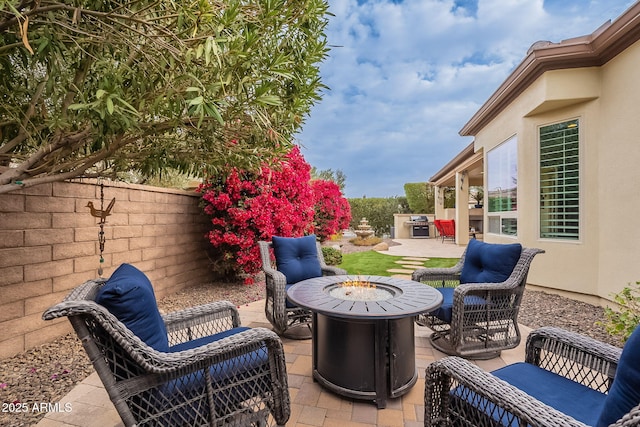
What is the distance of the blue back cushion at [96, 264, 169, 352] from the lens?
57.8 inches

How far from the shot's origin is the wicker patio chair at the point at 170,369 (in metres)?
1.40

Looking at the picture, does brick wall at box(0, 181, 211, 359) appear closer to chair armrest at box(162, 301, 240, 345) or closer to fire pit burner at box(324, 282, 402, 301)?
chair armrest at box(162, 301, 240, 345)

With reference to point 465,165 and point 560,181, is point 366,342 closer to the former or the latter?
point 560,181

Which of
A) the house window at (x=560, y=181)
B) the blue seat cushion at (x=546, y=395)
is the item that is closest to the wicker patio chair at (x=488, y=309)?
the blue seat cushion at (x=546, y=395)

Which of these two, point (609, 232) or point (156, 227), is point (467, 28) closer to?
point (609, 232)

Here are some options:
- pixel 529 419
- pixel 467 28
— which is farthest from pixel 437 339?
pixel 467 28

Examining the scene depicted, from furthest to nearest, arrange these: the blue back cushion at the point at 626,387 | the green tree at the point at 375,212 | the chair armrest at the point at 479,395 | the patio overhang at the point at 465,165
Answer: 1. the green tree at the point at 375,212
2. the patio overhang at the point at 465,165
3. the chair armrest at the point at 479,395
4. the blue back cushion at the point at 626,387

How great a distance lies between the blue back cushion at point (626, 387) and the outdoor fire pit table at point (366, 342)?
1099 millimetres

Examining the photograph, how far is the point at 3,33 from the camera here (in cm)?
189

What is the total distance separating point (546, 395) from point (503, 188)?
19.5ft

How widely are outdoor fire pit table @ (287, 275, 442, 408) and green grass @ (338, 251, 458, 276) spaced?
4.47 meters

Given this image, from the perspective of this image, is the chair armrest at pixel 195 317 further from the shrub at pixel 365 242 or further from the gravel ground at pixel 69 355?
the shrub at pixel 365 242

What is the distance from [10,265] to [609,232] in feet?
23.0

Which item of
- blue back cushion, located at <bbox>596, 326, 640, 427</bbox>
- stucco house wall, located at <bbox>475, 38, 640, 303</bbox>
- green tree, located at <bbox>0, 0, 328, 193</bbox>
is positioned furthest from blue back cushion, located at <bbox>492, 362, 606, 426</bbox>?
stucco house wall, located at <bbox>475, 38, 640, 303</bbox>
